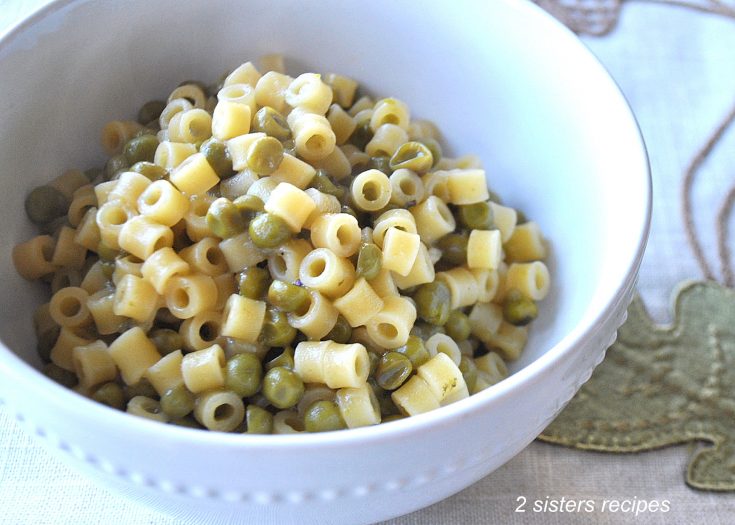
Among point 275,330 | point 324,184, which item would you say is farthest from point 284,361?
point 324,184

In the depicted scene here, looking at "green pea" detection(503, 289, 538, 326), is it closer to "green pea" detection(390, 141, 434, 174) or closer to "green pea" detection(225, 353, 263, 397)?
"green pea" detection(390, 141, 434, 174)

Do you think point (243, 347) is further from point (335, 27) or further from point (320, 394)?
point (335, 27)

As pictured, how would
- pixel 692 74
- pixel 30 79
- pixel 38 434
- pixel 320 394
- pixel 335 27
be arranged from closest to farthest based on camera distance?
pixel 38 434 → pixel 320 394 → pixel 30 79 → pixel 335 27 → pixel 692 74

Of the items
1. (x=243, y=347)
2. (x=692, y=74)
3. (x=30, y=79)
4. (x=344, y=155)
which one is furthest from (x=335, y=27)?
(x=692, y=74)

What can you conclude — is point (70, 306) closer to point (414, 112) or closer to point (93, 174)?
point (93, 174)

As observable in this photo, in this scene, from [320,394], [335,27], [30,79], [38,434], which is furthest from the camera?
[335,27]

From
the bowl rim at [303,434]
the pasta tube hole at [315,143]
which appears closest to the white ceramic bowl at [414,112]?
the bowl rim at [303,434]

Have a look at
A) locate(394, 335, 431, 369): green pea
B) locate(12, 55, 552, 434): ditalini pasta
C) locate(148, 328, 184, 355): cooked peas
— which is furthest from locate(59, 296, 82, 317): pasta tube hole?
locate(394, 335, 431, 369): green pea
